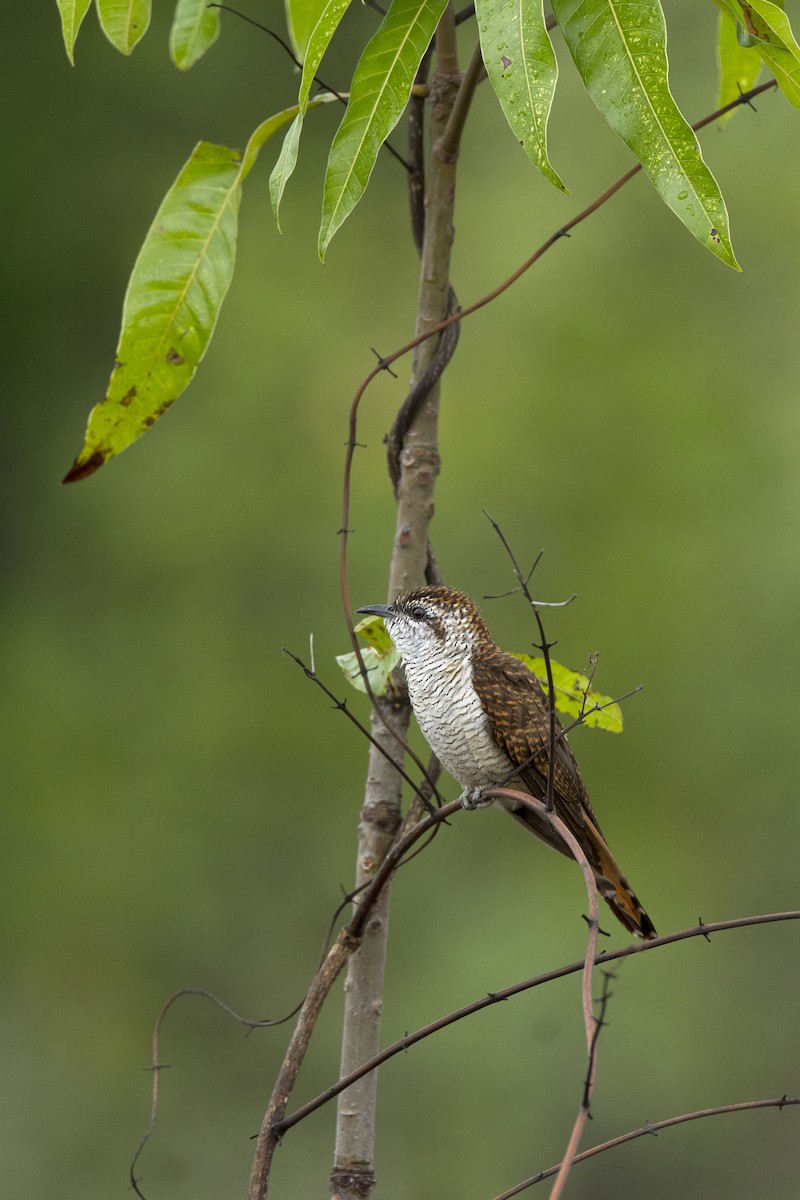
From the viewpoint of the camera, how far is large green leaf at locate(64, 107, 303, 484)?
1.74 m

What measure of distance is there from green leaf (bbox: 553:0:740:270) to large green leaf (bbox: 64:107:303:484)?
1.71 feet

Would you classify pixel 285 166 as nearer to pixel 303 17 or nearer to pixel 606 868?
pixel 303 17

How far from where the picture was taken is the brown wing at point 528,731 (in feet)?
6.61

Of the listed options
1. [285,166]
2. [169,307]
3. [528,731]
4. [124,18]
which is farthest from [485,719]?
[124,18]

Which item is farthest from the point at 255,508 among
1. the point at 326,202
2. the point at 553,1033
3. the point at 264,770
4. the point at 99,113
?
the point at 326,202

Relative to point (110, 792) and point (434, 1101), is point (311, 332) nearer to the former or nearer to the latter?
point (110, 792)

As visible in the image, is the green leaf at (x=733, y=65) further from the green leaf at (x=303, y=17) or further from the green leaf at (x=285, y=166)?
the green leaf at (x=285, y=166)

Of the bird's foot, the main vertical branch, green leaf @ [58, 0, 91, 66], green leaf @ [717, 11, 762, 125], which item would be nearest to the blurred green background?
green leaf @ [717, 11, 762, 125]

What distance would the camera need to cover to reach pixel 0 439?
748 cm

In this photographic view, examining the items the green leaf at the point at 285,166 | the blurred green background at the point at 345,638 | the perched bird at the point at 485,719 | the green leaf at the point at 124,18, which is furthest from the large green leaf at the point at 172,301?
the blurred green background at the point at 345,638

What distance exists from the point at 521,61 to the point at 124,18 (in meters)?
0.64

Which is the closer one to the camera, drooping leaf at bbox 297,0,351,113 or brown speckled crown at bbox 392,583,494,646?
drooping leaf at bbox 297,0,351,113

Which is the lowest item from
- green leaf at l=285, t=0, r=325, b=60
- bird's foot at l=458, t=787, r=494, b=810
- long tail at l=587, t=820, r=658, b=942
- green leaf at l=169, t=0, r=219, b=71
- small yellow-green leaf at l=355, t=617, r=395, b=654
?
long tail at l=587, t=820, r=658, b=942

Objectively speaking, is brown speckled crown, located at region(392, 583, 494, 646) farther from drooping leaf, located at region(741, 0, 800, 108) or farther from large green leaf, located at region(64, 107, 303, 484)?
drooping leaf, located at region(741, 0, 800, 108)
